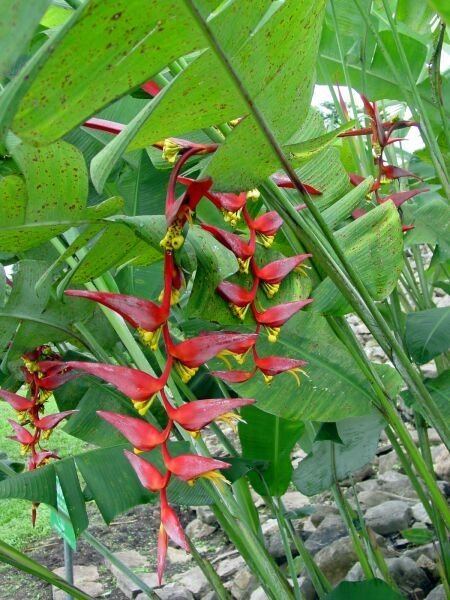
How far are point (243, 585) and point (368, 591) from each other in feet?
2.82

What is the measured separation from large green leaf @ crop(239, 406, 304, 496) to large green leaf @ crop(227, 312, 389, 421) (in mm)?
174

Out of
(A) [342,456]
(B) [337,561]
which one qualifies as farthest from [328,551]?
(A) [342,456]

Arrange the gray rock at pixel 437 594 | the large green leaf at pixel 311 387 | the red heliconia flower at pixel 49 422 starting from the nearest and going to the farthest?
the red heliconia flower at pixel 49 422, the large green leaf at pixel 311 387, the gray rock at pixel 437 594

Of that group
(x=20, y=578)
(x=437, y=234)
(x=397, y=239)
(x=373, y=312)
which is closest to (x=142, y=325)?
(x=373, y=312)

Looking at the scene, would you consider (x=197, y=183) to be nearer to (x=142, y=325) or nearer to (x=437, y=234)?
(x=142, y=325)

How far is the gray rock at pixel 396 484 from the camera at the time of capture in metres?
2.15

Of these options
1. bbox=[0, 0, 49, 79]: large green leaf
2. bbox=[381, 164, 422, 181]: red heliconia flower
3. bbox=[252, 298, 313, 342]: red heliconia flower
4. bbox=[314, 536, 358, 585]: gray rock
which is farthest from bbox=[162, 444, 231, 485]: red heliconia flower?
bbox=[314, 536, 358, 585]: gray rock

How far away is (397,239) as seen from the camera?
721 mm

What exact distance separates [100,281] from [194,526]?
64.3 inches

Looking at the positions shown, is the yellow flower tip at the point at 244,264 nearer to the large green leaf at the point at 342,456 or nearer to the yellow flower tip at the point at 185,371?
the yellow flower tip at the point at 185,371

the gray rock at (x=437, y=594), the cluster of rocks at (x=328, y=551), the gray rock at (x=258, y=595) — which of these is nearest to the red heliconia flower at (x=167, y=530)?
the cluster of rocks at (x=328, y=551)

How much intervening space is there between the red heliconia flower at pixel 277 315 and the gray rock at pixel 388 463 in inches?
78.3

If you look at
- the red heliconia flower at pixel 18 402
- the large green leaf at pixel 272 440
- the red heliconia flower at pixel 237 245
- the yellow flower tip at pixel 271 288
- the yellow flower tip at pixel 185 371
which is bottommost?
the large green leaf at pixel 272 440

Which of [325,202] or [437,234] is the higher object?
[325,202]
